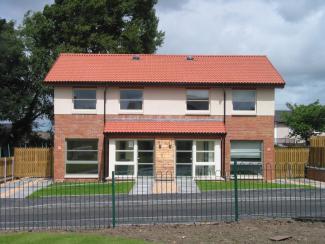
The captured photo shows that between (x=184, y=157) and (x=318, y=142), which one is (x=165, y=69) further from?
(x=318, y=142)

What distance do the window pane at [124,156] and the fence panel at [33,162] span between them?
5389 mm

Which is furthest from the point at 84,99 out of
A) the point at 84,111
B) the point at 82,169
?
the point at 82,169

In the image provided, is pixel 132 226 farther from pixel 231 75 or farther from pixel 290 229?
pixel 231 75

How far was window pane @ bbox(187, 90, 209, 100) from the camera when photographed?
109 feet

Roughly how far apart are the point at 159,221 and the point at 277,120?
67320 millimetres

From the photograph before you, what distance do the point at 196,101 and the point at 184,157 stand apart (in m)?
3.51

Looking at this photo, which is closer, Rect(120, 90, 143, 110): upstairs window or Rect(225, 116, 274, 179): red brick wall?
Rect(225, 116, 274, 179): red brick wall

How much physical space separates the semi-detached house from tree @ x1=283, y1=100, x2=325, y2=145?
88.0 ft

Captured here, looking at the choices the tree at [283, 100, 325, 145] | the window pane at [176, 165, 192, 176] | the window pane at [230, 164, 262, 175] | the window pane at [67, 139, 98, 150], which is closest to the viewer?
the window pane at [230, 164, 262, 175]

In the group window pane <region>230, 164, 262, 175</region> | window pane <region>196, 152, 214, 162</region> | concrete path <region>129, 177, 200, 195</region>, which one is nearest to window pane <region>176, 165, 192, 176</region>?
window pane <region>196, 152, 214, 162</region>

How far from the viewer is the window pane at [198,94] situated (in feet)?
109

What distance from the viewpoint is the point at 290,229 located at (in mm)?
12906

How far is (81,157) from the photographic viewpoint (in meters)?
32.8

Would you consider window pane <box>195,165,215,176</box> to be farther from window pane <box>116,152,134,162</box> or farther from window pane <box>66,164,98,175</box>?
window pane <box>66,164,98,175</box>
